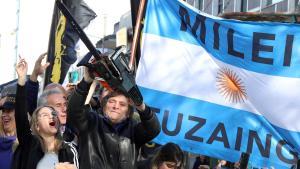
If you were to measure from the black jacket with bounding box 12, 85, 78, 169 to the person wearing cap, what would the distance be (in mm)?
555

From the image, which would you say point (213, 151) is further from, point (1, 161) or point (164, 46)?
point (1, 161)

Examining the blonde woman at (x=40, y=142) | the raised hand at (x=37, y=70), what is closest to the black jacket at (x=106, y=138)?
the blonde woman at (x=40, y=142)

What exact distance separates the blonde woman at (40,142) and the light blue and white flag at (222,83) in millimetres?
1087

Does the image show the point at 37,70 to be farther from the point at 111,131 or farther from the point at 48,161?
the point at 48,161

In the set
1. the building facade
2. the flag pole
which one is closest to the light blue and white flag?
the flag pole

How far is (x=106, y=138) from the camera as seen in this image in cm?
418

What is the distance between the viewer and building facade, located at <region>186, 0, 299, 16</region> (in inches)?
831

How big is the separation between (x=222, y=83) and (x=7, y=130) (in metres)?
1.70

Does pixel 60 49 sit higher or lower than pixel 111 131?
higher

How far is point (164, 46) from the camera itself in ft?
16.9

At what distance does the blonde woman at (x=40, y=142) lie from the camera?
3951 millimetres

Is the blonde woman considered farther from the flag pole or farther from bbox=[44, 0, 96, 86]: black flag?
bbox=[44, 0, 96, 86]: black flag

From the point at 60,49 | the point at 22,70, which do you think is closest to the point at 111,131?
the point at 22,70

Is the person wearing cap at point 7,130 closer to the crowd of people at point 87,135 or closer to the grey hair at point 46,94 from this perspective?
the grey hair at point 46,94
